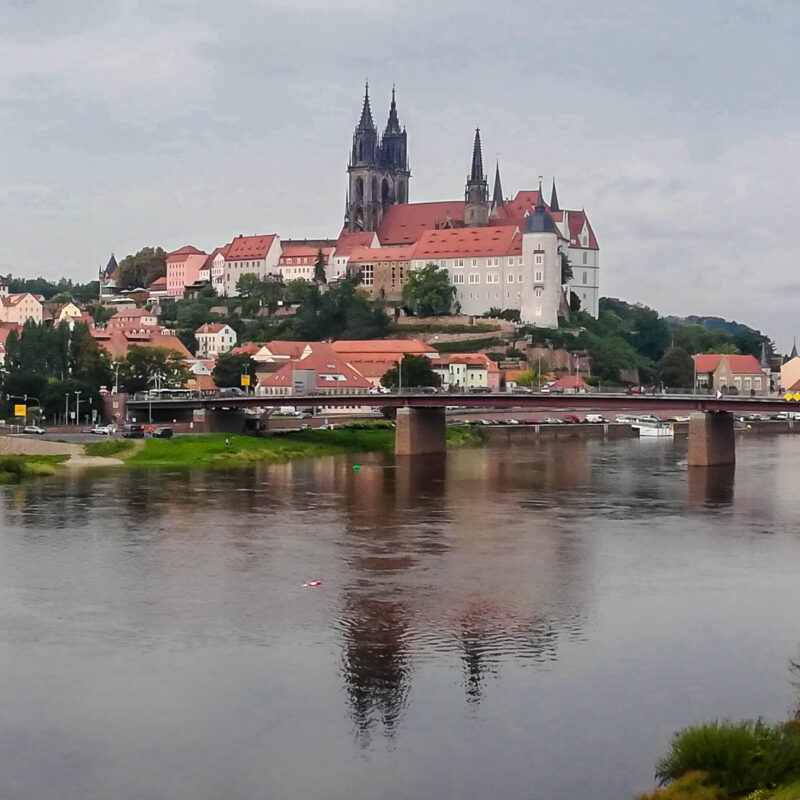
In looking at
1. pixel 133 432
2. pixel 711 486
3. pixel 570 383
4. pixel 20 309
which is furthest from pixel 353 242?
pixel 711 486

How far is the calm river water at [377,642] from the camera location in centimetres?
2277

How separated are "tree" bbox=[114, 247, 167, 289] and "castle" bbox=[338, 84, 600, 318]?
26.7 m

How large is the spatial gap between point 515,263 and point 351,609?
108820 millimetres

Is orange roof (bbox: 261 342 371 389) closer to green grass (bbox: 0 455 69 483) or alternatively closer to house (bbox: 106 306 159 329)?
house (bbox: 106 306 159 329)

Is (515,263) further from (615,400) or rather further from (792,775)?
(792,775)

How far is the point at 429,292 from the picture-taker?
13938 cm

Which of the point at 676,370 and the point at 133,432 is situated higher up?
the point at 676,370

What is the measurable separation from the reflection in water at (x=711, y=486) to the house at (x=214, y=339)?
7625cm

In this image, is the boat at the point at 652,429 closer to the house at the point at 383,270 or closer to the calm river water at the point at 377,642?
the house at the point at 383,270

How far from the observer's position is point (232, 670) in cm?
2792

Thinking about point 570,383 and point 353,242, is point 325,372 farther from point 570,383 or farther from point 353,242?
point 353,242

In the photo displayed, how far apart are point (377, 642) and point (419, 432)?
173ft

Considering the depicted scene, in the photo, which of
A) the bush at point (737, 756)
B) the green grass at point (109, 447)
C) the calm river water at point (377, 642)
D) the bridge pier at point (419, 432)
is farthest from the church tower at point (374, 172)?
the bush at point (737, 756)

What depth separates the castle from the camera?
137125 mm
